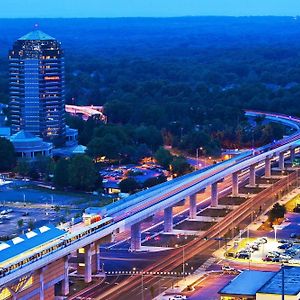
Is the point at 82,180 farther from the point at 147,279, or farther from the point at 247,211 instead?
the point at 147,279

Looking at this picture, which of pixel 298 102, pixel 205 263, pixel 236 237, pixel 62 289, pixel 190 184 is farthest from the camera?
pixel 298 102

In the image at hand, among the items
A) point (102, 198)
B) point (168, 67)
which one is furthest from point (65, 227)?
point (168, 67)

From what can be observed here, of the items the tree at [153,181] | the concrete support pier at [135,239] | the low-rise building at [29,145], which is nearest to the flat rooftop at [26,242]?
the concrete support pier at [135,239]

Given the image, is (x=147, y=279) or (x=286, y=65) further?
(x=286, y=65)

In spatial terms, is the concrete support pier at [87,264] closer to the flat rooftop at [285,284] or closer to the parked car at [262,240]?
the flat rooftop at [285,284]

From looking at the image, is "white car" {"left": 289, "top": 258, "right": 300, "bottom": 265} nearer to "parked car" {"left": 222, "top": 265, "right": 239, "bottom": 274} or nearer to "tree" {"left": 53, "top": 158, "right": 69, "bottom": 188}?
"parked car" {"left": 222, "top": 265, "right": 239, "bottom": 274}

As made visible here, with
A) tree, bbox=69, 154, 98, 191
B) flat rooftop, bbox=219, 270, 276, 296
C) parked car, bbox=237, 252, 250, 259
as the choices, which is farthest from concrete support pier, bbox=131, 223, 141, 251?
tree, bbox=69, 154, 98, 191
